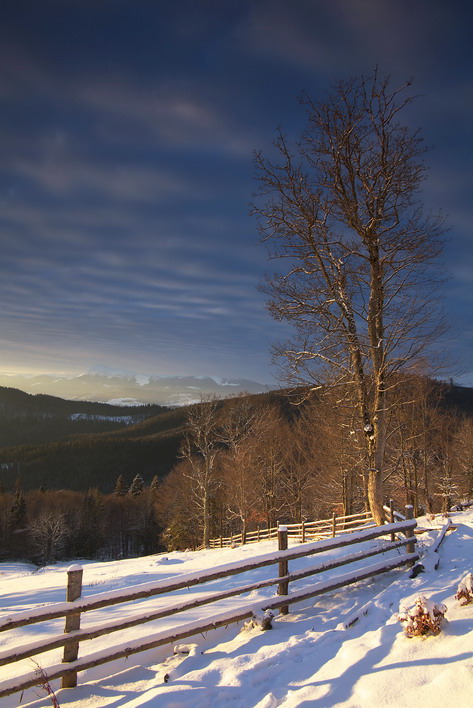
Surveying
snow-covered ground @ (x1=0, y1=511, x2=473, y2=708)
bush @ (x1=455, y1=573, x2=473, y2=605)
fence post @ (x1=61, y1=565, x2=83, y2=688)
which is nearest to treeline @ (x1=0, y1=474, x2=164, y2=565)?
snow-covered ground @ (x1=0, y1=511, x2=473, y2=708)

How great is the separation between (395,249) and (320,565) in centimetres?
747

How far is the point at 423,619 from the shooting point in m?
4.60

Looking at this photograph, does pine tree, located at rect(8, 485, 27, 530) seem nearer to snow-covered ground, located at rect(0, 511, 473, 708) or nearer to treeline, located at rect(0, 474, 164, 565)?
treeline, located at rect(0, 474, 164, 565)

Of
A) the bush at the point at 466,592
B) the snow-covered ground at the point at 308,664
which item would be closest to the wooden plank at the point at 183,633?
the snow-covered ground at the point at 308,664

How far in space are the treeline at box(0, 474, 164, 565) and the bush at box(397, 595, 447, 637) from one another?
2686 inches

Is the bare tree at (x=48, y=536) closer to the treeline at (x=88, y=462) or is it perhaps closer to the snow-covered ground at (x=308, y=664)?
the treeline at (x=88, y=462)

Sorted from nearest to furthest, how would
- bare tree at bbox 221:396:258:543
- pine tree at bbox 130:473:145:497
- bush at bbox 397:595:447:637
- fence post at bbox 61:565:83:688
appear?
1. bush at bbox 397:595:447:637
2. fence post at bbox 61:565:83:688
3. bare tree at bbox 221:396:258:543
4. pine tree at bbox 130:473:145:497

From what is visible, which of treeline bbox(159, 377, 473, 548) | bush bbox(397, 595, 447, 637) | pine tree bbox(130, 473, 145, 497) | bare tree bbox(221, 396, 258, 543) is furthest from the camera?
pine tree bbox(130, 473, 145, 497)

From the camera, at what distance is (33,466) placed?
126125mm

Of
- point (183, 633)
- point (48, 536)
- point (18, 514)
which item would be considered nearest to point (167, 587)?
point (183, 633)

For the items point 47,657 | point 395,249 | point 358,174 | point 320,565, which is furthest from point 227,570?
point 358,174

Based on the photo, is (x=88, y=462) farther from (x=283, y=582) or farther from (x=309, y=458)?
(x=283, y=582)

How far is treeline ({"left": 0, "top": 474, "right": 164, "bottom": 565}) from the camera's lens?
225 ft

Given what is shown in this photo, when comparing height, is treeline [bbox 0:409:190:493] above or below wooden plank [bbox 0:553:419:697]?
below
